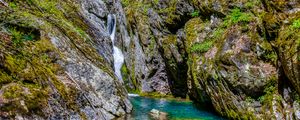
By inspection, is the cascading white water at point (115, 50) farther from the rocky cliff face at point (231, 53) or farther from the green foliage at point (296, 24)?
the green foliage at point (296, 24)

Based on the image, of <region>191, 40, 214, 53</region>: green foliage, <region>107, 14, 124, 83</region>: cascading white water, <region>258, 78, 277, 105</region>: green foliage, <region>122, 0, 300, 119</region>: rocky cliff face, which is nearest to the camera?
<region>122, 0, 300, 119</region>: rocky cliff face

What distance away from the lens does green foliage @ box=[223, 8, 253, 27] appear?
20.2 meters

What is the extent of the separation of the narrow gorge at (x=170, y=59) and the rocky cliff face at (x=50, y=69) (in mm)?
35

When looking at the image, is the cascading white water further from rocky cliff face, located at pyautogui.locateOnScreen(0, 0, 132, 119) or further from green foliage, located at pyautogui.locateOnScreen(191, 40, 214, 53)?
rocky cliff face, located at pyautogui.locateOnScreen(0, 0, 132, 119)

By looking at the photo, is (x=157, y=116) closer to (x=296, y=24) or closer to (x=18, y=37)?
(x=296, y=24)

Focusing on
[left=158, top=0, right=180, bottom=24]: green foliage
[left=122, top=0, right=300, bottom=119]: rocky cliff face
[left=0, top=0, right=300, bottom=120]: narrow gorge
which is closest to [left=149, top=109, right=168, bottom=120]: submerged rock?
[left=0, top=0, right=300, bottom=120]: narrow gorge

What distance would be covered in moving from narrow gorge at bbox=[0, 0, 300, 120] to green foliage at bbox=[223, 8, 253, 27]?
0.07 meters

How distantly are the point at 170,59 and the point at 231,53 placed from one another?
1167 cm

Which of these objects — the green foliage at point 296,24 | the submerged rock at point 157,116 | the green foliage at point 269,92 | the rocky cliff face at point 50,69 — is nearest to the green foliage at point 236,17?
the green foliage at point 269,92

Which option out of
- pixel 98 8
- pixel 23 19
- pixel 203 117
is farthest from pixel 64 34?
pixel 98 8

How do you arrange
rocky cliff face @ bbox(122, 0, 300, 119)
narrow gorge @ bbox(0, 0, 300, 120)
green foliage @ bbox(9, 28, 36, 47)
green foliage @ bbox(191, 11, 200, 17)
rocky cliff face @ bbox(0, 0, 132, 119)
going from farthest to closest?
green foliage @ bbox(191, 11, 200, 17) < rocky cliff face @ bbox(122, 0, 300, 119) < green foliage @ bbox(9, 28, 36, 47) < narrow gorge @ bbox(0, 0, 300, 120) < rocky cliff face @ bbox(0, 0, 132, 119)

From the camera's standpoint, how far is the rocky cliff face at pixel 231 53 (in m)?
16.2

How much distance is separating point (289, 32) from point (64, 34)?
33.1 feet

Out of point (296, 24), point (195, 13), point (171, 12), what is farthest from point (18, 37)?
point (171, 12)
